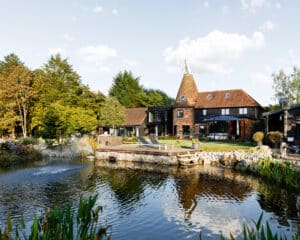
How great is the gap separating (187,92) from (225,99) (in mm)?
5322

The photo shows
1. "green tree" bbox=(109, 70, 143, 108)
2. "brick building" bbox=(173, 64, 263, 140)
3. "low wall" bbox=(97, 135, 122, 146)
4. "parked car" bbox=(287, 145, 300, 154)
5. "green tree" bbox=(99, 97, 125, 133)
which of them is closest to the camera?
"parked car" bbox=(287, 145, 300, 154)

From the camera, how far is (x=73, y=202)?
1012 cm

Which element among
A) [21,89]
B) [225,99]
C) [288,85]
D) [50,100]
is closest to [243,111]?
[225,99]

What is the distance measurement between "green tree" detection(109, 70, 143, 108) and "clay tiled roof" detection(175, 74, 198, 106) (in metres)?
21.8

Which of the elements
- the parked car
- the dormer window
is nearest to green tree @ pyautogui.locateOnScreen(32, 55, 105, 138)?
the dormer window

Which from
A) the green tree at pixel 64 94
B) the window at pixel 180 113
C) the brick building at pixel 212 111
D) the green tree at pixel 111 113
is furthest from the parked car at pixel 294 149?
the green tree at pixel 64 94

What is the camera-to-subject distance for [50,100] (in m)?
36.8

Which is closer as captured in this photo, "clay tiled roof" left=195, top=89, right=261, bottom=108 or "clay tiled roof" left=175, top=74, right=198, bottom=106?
"clay tiled roof" left=195, top=89, right=261, bottom=108

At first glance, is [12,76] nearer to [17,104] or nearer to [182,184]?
[17,104]

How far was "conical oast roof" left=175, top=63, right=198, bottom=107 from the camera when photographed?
1374 inches

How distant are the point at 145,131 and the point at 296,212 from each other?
104 ft

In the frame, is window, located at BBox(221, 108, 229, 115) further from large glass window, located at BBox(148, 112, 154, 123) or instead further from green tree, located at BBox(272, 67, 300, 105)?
green tree, located at BBox(272, 67, 300, 105)

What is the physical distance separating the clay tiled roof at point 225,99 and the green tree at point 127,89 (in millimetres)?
23248

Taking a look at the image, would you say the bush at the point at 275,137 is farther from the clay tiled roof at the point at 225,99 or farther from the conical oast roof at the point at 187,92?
the conical oast roof at the point at 187,92
